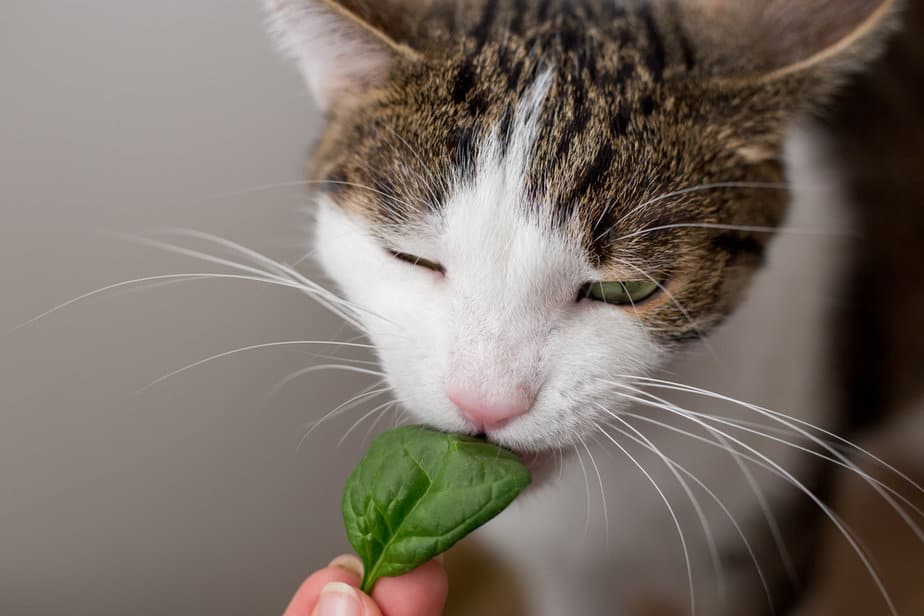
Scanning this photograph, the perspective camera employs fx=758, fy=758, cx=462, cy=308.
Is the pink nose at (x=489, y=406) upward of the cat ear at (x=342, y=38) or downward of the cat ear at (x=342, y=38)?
downward

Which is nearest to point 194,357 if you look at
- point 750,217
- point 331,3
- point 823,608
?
point 331,3

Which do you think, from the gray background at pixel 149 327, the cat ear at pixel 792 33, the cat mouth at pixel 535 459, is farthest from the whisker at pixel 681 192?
the gray background at pixel 149 327

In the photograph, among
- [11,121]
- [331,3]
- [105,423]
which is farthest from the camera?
[105,423]

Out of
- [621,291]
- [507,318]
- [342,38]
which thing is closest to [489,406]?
[507,318]

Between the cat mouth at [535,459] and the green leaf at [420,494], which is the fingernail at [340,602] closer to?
the green leaf at [420,494]

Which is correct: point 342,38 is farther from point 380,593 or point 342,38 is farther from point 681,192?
point 380,593

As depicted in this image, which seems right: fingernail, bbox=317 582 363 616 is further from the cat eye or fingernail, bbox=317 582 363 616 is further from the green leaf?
the cat eye

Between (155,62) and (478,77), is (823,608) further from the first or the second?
(155,62)
